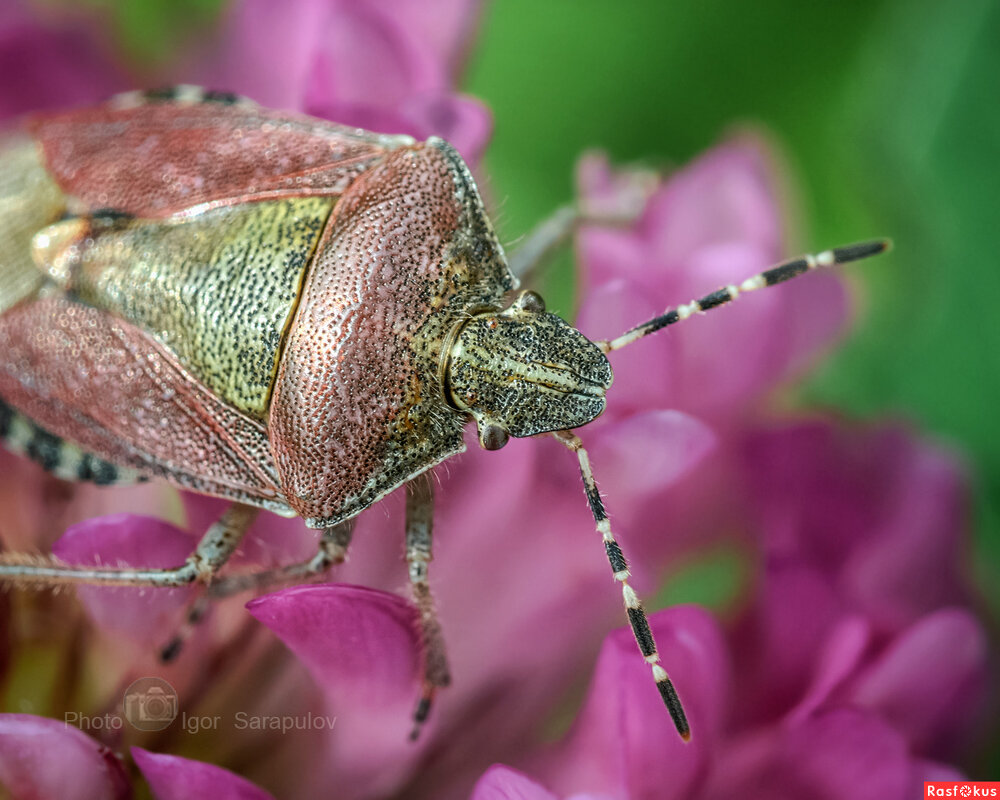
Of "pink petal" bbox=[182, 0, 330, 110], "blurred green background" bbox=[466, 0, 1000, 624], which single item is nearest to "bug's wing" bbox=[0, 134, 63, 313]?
"pink petal" bbox=[182, 0, 330, 110]

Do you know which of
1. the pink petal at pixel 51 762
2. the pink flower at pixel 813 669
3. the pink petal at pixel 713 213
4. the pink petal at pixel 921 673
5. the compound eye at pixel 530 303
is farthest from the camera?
the pink petal at pixel 713 213

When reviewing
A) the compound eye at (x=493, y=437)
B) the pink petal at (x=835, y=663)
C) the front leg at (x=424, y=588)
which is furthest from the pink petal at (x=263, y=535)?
the pink petal at (x=835, y=663)

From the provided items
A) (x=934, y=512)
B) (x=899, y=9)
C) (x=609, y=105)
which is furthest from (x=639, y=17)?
(x=934, y=512)

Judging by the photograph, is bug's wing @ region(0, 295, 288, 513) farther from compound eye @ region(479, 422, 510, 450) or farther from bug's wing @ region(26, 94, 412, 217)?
compound eye @ region(479, 422, 510, 450)

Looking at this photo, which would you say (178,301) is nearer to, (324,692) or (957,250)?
(324,692)

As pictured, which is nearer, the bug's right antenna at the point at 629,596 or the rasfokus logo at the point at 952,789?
the bug's right antenna at the point at 629,596

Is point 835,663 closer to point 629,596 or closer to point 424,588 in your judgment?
point 629,596

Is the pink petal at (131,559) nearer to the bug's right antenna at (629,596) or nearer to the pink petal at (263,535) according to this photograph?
the pink petal at (263,535)

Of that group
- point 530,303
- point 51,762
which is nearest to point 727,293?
point 530,303
